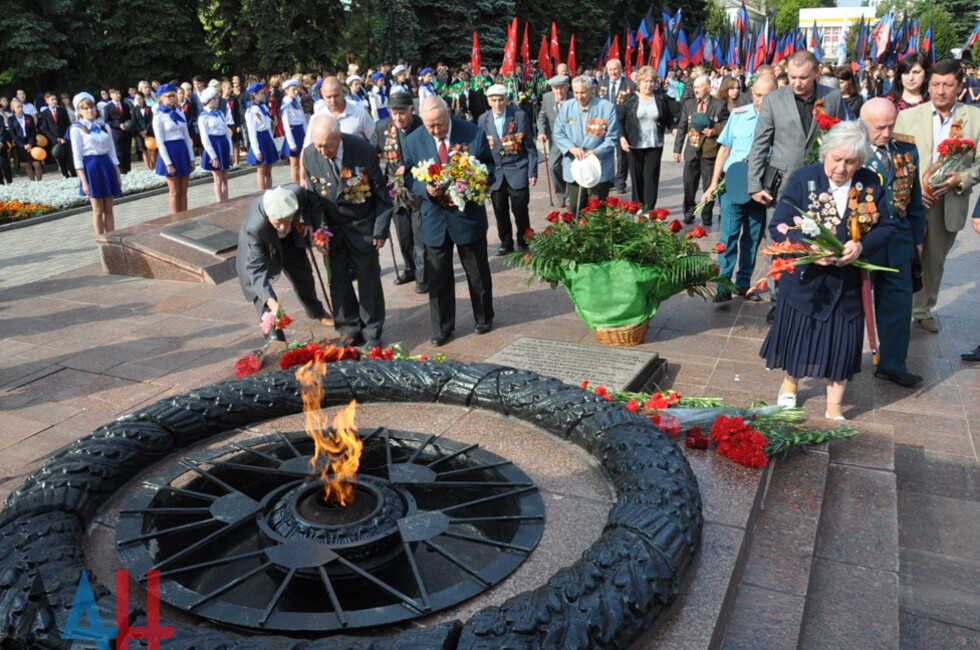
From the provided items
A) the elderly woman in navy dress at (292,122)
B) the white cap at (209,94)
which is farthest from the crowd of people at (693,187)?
the elderly woman in navy dress at (292,122)

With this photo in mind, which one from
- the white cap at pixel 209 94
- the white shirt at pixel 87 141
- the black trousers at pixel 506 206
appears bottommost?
the black trousers at pixel 506 206

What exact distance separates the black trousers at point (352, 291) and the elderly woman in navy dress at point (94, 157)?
5.18 m

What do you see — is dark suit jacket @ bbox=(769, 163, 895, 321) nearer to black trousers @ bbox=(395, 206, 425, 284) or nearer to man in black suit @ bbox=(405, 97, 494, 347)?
man in black suit @ bbox=(405, 97, 494, 347)

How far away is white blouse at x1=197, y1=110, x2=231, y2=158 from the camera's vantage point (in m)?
11.9

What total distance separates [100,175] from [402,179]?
467 centimetres

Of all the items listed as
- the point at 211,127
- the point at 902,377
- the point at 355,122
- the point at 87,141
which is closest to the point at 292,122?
the point at 211,127

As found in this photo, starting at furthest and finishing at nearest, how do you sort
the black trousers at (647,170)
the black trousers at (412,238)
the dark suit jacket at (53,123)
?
the dark suit jacket at (53,123)
the black trousers at (647,170)
the black trousers at (412,238)

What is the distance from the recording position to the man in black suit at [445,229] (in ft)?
19.9

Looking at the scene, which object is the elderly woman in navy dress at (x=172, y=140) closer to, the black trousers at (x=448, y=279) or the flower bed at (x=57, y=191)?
the flower bed at (x=57, y=191)

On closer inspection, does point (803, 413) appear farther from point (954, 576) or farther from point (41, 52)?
point (41, 52)

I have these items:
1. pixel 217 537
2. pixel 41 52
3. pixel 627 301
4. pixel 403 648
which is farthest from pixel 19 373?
pixel 41 52

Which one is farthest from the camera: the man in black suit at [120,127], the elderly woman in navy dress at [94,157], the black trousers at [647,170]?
the man in black suit at [120,127]

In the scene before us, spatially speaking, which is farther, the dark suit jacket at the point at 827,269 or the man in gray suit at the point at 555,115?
the man in gray suit at the point at 555,115

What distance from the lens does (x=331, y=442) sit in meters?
3.51
